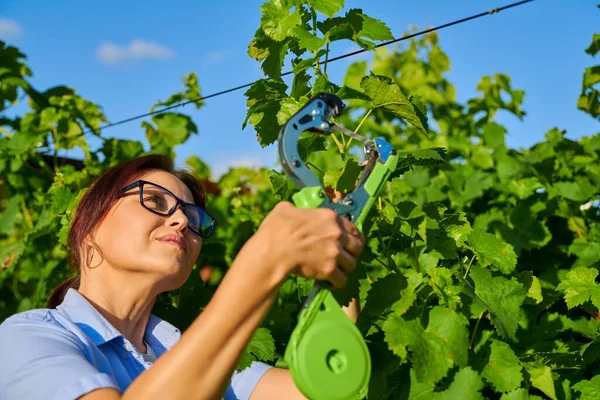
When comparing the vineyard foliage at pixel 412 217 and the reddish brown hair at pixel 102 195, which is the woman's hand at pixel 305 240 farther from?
the reddish brown hair at pixel 102 195

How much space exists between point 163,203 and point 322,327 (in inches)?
35.9

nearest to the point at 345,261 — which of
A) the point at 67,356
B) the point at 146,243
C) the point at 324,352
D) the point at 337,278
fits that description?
the point at 337,278

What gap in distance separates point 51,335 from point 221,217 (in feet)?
8.25

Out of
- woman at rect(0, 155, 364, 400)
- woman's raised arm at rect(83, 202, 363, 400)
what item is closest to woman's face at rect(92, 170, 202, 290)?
woman at rect(0, 155, 364, 400)

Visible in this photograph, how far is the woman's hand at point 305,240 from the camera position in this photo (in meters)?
1.32

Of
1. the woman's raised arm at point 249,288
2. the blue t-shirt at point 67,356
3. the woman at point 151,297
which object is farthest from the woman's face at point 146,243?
the woman's raised arm at point 249,288

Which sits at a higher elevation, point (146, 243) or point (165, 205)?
point (165, 205)

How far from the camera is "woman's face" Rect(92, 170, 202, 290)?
6.49 feet

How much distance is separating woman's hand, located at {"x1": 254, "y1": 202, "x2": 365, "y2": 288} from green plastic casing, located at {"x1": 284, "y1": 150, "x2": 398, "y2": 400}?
2.3 inches

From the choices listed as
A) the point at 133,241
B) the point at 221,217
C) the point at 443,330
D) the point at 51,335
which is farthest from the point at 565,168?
the point at 51,335

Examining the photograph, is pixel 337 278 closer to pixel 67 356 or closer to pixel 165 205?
pixel 67 356

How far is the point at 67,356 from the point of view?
5.27 ft

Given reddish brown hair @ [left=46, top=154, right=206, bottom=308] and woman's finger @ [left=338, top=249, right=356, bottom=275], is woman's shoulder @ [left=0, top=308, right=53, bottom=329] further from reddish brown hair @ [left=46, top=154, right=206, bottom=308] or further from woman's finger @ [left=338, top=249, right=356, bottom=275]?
woman's finger @ [left=338, top=249, right=356, bottom=275]

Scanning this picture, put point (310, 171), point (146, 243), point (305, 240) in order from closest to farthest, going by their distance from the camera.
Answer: point (305, 240) < point (310, 171) < point (146, 243)
